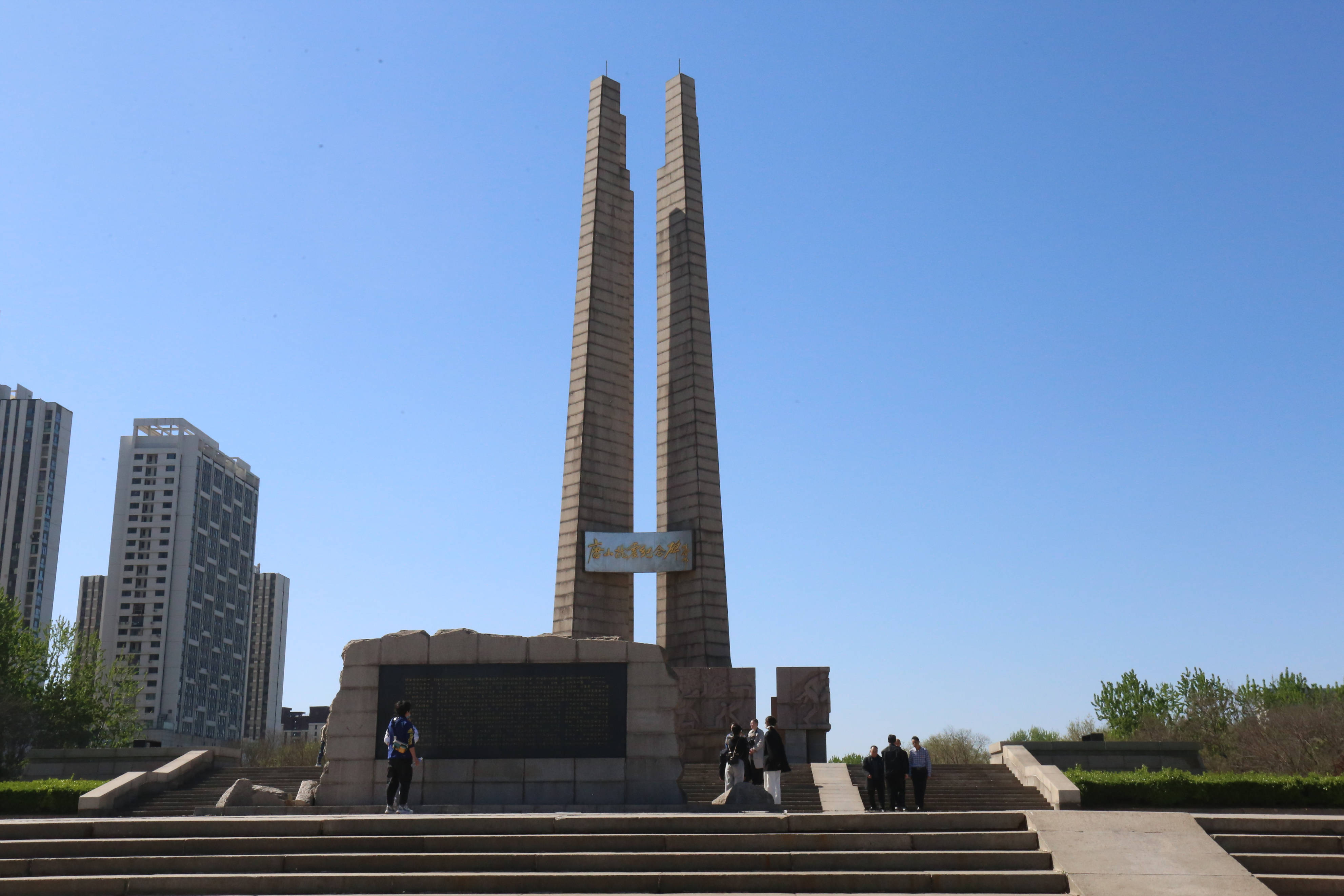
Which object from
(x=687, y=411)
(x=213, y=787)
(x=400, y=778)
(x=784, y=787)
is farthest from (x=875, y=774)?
(x=687, y=411)

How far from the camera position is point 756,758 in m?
17.5

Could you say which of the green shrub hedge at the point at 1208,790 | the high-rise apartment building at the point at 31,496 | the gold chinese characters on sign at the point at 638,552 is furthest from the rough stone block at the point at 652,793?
the high-rise apartment building at the point at 31,496

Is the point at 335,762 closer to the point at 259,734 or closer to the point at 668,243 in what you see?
the point at 668,243

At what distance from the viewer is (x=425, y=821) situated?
12477 mm

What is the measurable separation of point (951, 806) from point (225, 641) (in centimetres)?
9384

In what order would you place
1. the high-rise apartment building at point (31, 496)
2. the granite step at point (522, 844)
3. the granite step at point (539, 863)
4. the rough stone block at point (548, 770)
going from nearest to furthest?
the granite step at point (539, 863) < the granite step at point (522, 844) < the rough stone block at point (548, 770) < the high-rise apartment building at point (31, 496)

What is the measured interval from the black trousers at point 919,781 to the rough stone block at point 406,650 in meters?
7.64

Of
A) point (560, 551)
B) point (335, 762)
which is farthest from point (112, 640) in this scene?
point (335, 762)

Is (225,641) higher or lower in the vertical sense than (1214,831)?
higher

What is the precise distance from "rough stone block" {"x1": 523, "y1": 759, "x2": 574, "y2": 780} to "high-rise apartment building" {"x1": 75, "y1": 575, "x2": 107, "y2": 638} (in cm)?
11806

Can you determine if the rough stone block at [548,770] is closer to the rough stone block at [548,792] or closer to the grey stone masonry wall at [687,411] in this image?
the rough stone block at [548,792]

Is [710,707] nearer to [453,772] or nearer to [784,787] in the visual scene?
[784,787]

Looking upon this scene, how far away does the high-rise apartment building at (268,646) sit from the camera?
124 m

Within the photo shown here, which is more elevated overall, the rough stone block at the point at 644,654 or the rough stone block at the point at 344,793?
the rough stone block at the point at 644,654
